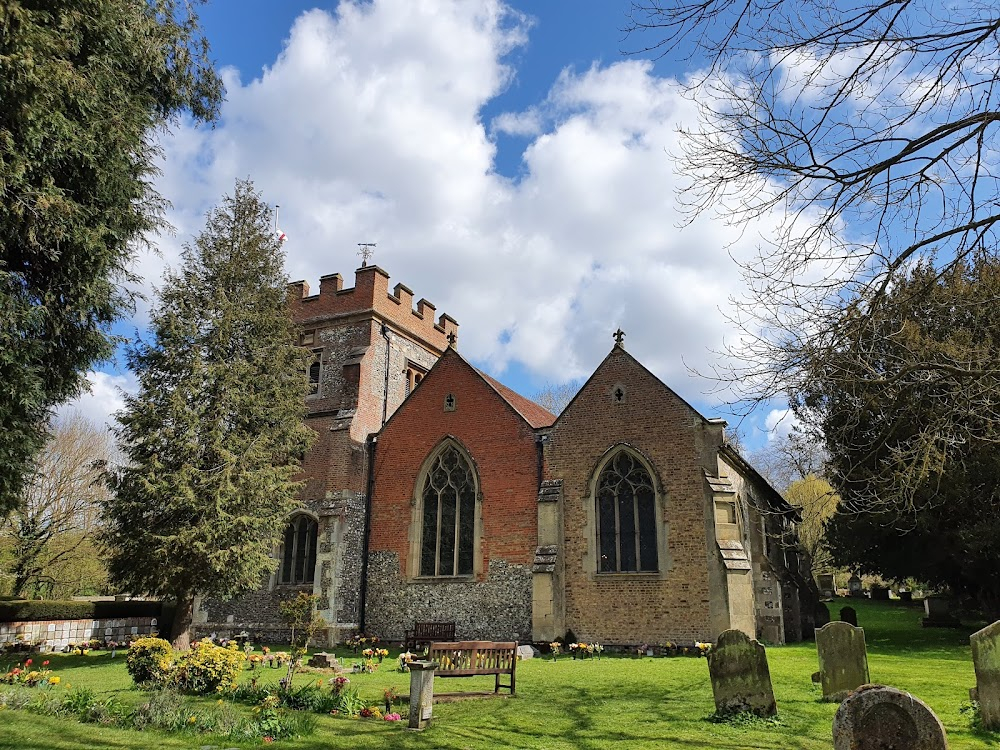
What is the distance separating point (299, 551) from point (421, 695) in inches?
559

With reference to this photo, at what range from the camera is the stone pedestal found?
857 cm

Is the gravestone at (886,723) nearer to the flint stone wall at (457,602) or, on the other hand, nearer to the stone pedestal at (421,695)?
the stone pedestal at (421,695)

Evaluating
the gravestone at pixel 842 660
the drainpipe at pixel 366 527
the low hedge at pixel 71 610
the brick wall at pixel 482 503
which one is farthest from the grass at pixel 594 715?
the low hedge at pixel 71 610

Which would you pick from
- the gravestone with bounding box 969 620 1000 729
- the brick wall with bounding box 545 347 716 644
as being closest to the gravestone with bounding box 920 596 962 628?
the brick wall with bounding box 545 347 716 644

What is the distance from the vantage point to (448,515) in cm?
2028

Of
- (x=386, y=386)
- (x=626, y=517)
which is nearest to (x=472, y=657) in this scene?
(x=626, y=517)

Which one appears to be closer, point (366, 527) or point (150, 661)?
point (150, 661)

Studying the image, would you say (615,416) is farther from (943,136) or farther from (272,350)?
(943,136)

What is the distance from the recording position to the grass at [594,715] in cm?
767

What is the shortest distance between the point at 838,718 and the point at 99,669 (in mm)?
15462

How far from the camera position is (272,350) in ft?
65.0

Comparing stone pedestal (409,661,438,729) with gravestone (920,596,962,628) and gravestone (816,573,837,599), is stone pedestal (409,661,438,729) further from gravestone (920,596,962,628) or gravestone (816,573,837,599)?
gravestone (816,573,837,599)

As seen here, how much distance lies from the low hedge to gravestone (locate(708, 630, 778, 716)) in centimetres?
2006

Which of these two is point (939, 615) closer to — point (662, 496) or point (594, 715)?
point (662, 496)
